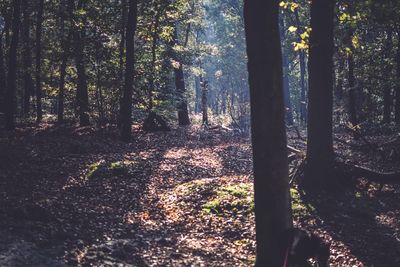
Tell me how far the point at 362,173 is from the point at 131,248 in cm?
707

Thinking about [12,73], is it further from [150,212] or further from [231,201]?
[231,201]

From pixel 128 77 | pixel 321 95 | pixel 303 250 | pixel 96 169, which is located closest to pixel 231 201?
pixel 321 95

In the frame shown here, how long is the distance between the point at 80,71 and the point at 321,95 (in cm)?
1553

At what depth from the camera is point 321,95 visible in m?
11.6

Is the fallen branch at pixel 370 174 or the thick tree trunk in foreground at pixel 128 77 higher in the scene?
the thick tree trunk in foreground at pixel 128 77

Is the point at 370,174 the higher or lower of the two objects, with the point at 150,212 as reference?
higher

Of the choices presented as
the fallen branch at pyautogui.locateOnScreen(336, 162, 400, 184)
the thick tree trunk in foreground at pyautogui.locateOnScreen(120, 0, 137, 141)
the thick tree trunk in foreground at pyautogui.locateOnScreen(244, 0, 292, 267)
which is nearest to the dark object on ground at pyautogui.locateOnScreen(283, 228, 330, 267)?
the thick tree trunk in foreground at pyautogui.locateOnScreen(244, 0, 292, 267)

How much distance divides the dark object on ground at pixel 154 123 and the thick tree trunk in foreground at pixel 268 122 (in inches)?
752

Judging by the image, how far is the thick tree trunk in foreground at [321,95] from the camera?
11.6 m

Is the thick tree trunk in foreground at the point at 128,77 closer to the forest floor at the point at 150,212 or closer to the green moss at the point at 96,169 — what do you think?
the forest floor at the point at 150,212

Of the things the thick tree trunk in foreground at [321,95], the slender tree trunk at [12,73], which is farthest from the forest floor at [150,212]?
the slender tree trunk at [12,73]

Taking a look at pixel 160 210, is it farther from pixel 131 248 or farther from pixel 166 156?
pixel 166 156

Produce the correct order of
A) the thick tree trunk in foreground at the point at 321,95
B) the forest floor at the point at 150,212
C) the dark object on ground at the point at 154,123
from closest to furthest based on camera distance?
the forest floor at the point at 150,212 → the thick tree trunk in foreground at the point at 321,95 → the dark object on ground at the point at 154,123

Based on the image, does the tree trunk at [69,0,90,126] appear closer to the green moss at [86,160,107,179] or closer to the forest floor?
the forest floor
